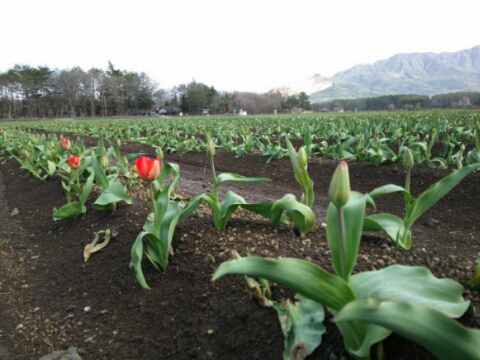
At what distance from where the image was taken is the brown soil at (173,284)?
6.01 feet

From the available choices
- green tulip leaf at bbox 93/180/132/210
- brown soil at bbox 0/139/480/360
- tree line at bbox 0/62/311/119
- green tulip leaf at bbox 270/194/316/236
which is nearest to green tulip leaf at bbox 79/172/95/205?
brown soil at bbox 0/139/480/360

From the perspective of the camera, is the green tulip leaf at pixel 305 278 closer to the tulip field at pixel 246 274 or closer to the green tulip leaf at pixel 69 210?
the tulip field at pixel 246 274

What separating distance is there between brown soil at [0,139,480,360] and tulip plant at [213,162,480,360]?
165 millimetres

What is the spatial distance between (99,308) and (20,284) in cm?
110

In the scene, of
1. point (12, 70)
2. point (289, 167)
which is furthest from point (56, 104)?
point (289, 167)

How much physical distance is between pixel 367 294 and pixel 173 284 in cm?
140

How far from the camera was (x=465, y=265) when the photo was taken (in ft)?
6.11

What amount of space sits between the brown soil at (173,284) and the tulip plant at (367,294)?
0.17 m

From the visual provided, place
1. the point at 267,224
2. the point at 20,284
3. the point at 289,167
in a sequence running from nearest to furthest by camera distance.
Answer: the point at 267,224 < the point at 20,284 < the point at 289,167

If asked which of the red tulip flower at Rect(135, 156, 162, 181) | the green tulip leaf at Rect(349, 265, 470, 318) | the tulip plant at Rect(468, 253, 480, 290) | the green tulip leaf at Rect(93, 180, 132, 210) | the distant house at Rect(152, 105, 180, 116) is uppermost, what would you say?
the distant house at Rect(152, 105, 180, 116)

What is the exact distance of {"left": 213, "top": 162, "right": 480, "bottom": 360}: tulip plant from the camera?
0.91 metres

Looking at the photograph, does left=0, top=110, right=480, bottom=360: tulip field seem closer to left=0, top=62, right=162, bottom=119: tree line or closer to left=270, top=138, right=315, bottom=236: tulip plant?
left=270, top=138, right=315, bottom=236: tulip plant

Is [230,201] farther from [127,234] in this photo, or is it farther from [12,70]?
[12,70]

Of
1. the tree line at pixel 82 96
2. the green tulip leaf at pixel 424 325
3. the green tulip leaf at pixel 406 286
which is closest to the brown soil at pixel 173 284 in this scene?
the green tulip leaf at pixel 406 286
